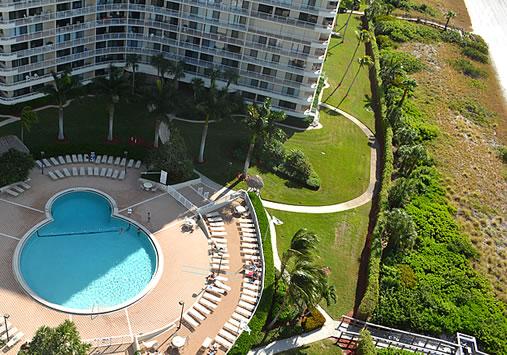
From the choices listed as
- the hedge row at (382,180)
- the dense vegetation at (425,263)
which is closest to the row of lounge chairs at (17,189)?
the hedge row at (382,180)

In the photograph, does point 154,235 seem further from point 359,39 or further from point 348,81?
point 359,39

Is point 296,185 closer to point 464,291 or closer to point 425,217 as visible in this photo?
point 425,217

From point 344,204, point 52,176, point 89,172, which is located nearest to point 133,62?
point 89,172

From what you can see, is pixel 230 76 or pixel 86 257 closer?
pixel 86 257

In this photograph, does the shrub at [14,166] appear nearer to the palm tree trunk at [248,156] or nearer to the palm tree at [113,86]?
the palm tree at [113,86]

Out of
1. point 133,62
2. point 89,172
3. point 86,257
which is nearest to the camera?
point 86,257

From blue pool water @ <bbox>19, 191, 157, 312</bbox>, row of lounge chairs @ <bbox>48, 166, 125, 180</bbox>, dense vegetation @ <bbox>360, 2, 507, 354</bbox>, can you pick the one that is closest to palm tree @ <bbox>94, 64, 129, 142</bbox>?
row of lounge chairs @ <bbox>48, 166, 125, 180</bbox>

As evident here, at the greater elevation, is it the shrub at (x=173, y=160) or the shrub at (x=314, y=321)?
the shrub at (x=173, y=160)
